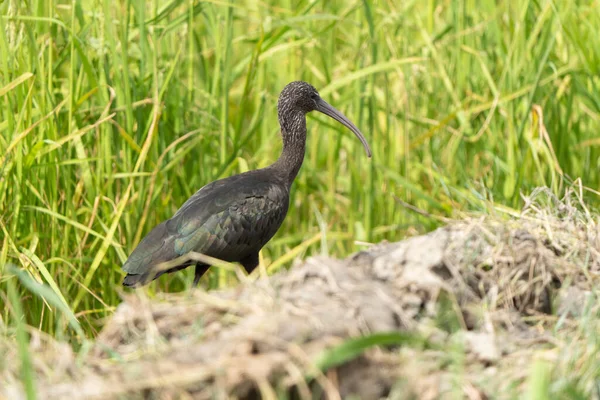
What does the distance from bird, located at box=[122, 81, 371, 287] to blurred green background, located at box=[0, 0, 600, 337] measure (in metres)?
0.16

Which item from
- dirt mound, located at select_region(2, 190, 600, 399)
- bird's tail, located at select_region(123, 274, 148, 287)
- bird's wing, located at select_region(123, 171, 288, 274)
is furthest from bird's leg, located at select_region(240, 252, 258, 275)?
dirt mound, located at select_region(2, 190, 600, 399)

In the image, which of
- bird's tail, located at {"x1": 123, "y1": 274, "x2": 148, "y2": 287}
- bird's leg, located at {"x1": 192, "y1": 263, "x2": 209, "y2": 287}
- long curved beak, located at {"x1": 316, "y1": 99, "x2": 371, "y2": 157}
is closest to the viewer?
bird's tail, located at {"x1": 123, "y1": 274, "x2": 148, "y2": 287}

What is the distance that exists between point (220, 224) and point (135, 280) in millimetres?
601

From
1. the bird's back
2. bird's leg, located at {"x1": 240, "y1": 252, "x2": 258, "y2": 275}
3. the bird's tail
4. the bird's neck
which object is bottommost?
bird's leg, located at {"x1": 240, "y1": 252, "x2": 258, "y2": 275}

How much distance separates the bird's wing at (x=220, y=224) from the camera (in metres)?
4.54

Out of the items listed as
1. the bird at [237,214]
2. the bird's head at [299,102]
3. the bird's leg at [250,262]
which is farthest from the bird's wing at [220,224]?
the bird's head at [299,102]

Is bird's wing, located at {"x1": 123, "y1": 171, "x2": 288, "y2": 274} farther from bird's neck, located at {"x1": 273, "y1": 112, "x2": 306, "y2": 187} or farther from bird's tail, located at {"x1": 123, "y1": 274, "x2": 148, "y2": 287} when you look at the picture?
bird's neck, located at {"x1": 273, "y1": 112, "x2": 306, "y2": 187}

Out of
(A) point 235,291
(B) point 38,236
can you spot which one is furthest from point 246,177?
(A) point 235,291

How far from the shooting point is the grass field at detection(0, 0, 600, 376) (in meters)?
4.49

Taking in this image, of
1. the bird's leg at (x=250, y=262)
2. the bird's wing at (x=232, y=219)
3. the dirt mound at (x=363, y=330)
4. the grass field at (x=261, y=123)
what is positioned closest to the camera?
the dirt mound at (x=363, y=330)

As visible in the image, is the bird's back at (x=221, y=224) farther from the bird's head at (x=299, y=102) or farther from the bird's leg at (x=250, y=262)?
the bird's head at (x=299, y=102)

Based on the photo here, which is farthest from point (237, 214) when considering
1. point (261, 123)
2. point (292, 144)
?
point (261, 123)

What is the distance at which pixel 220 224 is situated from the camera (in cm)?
481

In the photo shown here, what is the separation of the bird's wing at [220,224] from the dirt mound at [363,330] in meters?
1.51
